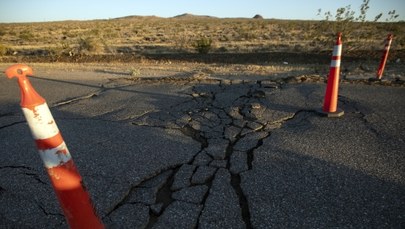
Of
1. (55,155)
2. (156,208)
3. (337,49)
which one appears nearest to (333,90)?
(337,49)

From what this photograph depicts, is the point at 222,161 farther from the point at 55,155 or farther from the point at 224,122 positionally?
the point at 55,155

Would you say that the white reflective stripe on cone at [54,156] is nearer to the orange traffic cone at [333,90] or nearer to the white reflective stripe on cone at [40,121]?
the white reflective stripe on cone at [40,121]

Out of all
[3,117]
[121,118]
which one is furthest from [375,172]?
[3,117]

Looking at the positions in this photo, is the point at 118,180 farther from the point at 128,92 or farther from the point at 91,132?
the point at 128,92

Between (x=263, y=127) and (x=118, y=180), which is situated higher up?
(x=118, y=180)

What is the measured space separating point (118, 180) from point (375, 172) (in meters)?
2.55

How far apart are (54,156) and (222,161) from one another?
6.29 ft

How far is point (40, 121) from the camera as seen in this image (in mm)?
1726

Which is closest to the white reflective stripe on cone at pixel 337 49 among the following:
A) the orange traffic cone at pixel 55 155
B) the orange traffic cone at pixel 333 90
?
the orange traffic cone at pixel 333 90

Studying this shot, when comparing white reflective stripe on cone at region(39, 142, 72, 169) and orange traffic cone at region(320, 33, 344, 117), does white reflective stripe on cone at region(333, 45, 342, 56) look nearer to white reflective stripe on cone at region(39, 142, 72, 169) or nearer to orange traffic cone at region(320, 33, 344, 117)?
orange traffic cone at region(320, 33, 344, 117)

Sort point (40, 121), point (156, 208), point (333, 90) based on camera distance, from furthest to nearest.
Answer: point (333, 90) → point (156, 208) → point (40, 121)

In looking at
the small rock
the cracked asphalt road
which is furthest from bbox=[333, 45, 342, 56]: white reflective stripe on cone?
the small rock

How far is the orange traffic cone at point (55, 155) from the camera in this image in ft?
5.54

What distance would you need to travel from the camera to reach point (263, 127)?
4.30 meters
